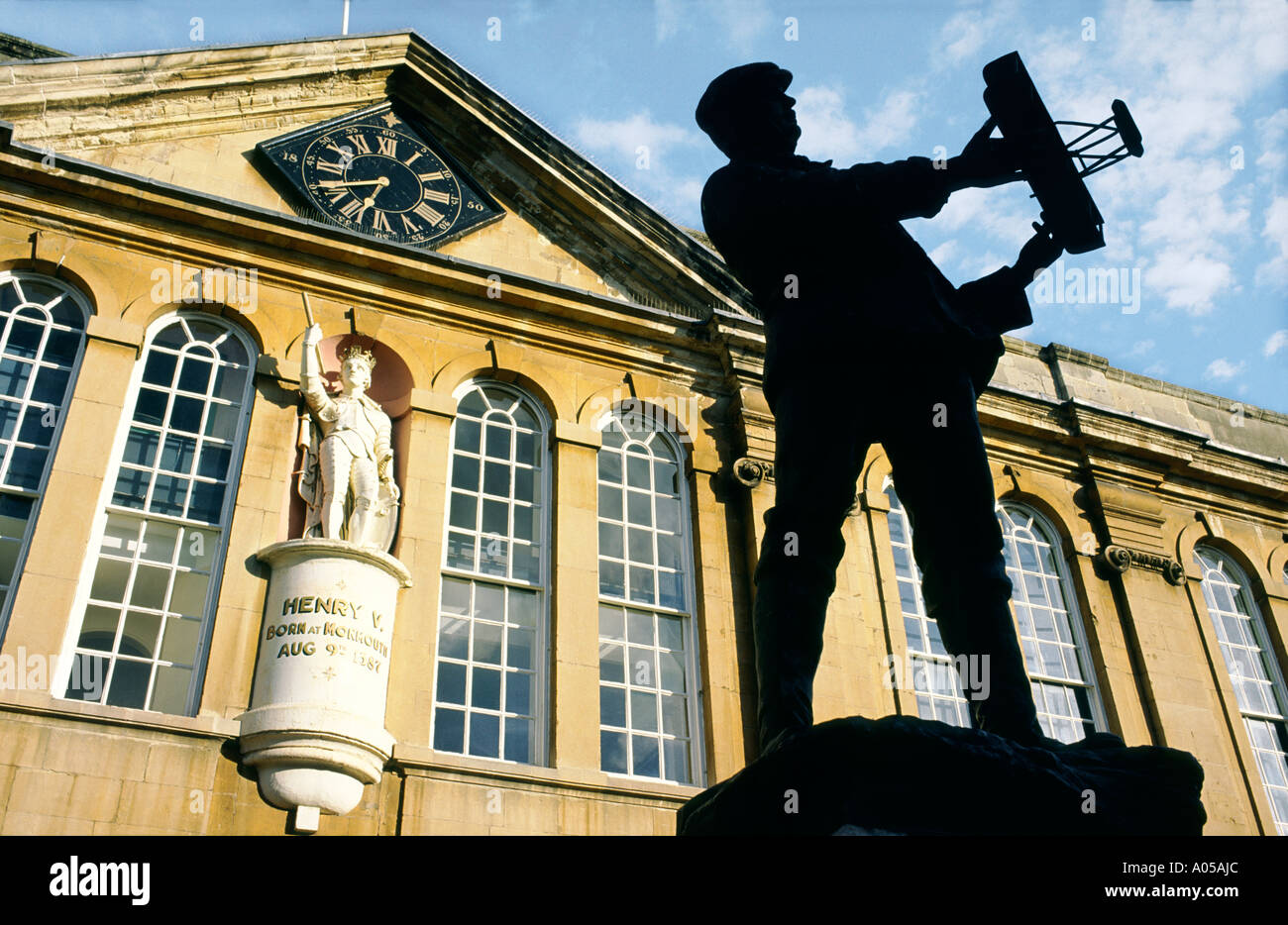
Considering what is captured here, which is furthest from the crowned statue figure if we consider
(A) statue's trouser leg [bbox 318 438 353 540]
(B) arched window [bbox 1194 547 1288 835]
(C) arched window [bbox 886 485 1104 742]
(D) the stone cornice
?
(B) arched window [bbox 1194 547 1288 835]

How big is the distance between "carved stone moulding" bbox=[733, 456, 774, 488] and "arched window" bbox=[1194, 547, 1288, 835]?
20.1 feet

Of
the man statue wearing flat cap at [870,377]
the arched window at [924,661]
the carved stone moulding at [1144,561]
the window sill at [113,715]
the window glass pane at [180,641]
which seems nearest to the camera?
the man statue wearing flat cap at [870,377]

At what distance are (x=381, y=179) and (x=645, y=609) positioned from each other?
5771 mm

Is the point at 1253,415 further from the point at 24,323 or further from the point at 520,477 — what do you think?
the point at 24,323

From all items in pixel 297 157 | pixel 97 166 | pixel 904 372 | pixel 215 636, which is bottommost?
pixel 904 372

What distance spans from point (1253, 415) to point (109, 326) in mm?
15293

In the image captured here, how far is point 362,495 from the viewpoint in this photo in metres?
11.4

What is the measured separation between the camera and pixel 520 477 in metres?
12.8

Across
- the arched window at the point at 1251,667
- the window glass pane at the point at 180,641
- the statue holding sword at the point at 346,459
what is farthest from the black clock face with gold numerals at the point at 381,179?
the arched window at the point at 1251,667

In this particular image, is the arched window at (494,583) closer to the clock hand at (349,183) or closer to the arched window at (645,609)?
the arched window at (645,609)

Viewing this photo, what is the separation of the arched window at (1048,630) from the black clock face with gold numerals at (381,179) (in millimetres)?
7190

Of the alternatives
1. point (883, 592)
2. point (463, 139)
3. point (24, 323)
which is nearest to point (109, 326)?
point (24, 323)

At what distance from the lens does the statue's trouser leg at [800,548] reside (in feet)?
13.1
